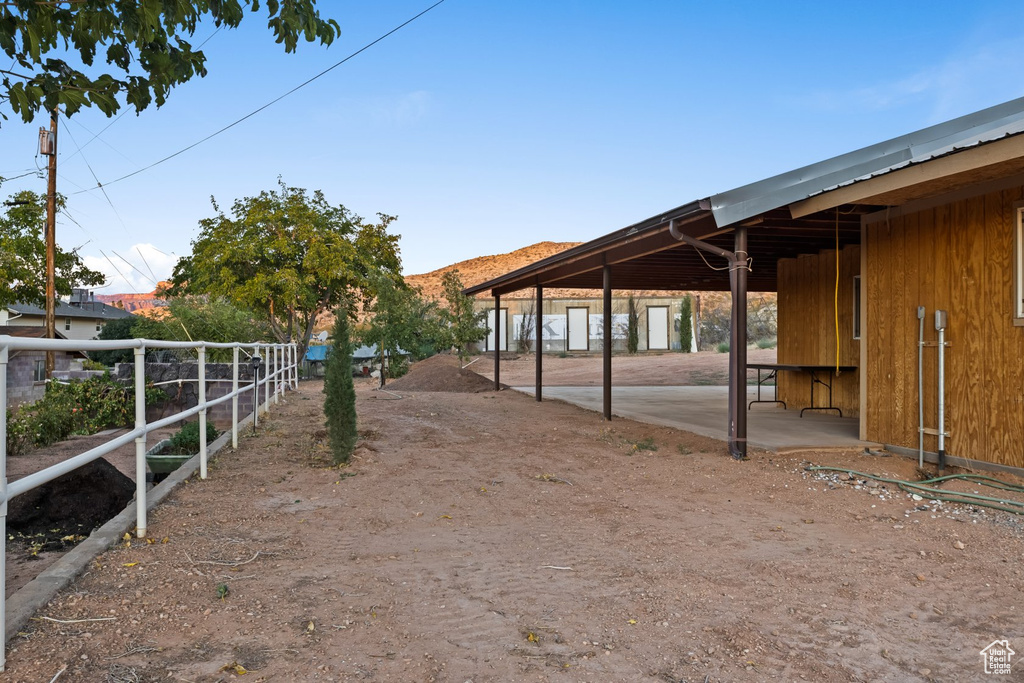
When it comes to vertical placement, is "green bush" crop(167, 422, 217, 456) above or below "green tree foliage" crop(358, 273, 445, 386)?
below

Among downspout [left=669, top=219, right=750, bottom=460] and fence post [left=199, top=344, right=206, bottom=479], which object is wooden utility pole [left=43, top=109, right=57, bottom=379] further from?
downspout [left=669, top=219, right=750, bottom=460]

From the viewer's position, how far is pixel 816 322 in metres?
10.5

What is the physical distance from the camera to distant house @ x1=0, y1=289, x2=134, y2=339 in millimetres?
38594

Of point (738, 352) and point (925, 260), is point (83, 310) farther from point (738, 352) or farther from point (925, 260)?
point (925, 260)

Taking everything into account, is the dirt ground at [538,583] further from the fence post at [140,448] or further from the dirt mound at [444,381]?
the dirt mound at [444,381]

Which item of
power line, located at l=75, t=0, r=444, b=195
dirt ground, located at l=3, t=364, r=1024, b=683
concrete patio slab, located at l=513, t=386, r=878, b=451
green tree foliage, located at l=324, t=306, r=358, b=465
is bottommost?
dirt ground, located at l=3, t=364, r=1024, b=683

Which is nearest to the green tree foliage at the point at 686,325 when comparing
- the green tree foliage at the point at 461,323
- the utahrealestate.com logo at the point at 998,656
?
the green tree foliage at the point at 461,323

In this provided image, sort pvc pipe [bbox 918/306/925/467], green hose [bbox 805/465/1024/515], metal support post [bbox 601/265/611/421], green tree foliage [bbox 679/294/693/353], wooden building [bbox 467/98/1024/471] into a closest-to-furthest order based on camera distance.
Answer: green hose [bbox 805/465/1024/515], wooden building [bbox 467/98/1024/471], pvc pipe [bbox 918/306/925/467], metal support post [bbox 601/265/611/421], green tree foliage [bbox 679/294/693/353]

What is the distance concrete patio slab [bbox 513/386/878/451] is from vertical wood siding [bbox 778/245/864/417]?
0.37m

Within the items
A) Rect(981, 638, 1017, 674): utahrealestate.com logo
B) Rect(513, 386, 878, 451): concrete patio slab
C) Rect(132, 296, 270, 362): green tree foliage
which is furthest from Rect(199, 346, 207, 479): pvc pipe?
Rect(132, 296, 270, 362): green tree foliage

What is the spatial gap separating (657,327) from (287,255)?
16.7m

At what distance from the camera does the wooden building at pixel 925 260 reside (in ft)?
18.0

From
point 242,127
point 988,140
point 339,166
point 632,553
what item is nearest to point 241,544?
point 632,553

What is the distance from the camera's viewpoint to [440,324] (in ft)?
69.1
